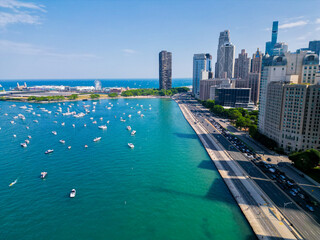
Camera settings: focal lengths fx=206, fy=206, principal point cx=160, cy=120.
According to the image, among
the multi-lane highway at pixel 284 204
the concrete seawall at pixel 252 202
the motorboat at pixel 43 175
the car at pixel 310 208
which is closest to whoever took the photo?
the concrete seawall at pixel 252 202

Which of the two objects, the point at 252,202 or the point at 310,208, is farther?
the point at 252,202

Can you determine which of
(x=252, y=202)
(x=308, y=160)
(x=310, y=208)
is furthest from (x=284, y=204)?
(x=308, y=160)

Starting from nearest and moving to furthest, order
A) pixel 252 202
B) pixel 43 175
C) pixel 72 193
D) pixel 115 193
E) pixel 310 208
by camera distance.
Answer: pixel 310 208, pixel 252 202, pixel 72 193, pixel 115 193, pixel 43 175

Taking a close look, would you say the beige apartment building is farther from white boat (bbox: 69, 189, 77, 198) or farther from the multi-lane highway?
white boat (bbox: 69, 189, 77, 198)

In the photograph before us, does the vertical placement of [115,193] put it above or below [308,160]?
Result: below

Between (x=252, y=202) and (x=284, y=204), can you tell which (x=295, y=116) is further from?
(x=252, y=202)

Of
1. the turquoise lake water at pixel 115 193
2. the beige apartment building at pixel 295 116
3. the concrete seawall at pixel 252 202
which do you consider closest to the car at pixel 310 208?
the concrete seawall at pixel 252 202

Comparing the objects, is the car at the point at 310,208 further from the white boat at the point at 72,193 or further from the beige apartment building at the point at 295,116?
the white boat at the point at 72,193

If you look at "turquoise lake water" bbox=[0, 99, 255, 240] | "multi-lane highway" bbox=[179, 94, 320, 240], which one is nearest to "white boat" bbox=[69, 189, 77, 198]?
"turquoise lake water" bbox=[0, 99, 255, 240]
